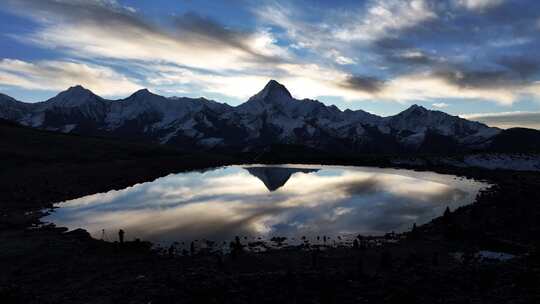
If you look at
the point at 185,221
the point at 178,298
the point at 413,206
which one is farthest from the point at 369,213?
the point at 178,298

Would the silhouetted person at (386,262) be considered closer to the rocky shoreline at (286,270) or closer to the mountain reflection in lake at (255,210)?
the rocky shoreline at (286,270)

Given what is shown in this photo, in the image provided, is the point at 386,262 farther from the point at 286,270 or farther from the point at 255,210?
the point at 255,210

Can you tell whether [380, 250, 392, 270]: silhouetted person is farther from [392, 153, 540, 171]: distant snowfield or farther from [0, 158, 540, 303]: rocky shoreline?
[392, 153, 540, 171]: distant snowfield

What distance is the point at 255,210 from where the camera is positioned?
212 feet

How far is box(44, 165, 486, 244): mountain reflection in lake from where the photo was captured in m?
49.6

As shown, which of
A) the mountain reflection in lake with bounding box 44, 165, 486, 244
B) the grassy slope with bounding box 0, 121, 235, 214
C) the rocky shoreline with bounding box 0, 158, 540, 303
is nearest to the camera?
the rocky shoreline with bounding box 0, 158, 540, 303

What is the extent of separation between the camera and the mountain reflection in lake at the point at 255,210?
4959cm

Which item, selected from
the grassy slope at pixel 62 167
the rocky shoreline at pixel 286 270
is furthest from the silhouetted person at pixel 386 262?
the grassy slope at pixel 62 167

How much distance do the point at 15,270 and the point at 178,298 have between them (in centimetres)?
1526

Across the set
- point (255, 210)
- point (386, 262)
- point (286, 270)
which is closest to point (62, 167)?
point (255, 210)

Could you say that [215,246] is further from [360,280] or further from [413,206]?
[413,206]

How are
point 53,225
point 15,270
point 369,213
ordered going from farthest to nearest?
point 369,213
point 53,225
point 15,270

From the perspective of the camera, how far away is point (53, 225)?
4956 centimetres

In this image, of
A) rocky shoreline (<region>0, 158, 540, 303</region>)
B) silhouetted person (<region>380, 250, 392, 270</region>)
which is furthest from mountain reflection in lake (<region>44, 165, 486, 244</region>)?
silhouetted person (<region>380, 250, 392, 270</region>)
